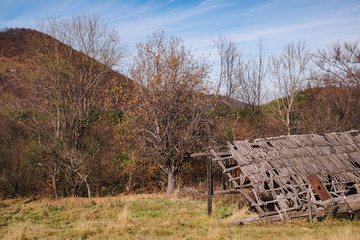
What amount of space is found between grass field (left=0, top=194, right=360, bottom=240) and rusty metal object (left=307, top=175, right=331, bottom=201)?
0.69 metres

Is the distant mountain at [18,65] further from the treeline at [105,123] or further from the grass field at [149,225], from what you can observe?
the grass field at [149,225]

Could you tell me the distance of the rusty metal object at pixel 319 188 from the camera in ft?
30.7

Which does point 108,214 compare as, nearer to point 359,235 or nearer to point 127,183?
point 359,235

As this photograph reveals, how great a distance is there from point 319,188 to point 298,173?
0.77 m

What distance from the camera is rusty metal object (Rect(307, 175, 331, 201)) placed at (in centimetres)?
936

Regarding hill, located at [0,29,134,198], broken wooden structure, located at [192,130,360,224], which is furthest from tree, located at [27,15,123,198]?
broken wooden structure, located at [192,130,360,224]

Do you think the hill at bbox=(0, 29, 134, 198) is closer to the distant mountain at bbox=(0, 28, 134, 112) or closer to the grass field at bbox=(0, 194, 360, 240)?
the distant mountain at bbox=(0, 28, 134, 112)

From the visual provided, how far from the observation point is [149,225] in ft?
29.6

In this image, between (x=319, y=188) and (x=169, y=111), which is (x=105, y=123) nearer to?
(x=169, y=111)

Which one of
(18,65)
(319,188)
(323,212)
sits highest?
(18,65)

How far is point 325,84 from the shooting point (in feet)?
92.8

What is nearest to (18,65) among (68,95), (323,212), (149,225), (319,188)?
(68,95)

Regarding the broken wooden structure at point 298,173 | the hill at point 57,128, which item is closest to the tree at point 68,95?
the hill at point 57,128

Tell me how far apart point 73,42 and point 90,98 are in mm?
3664
